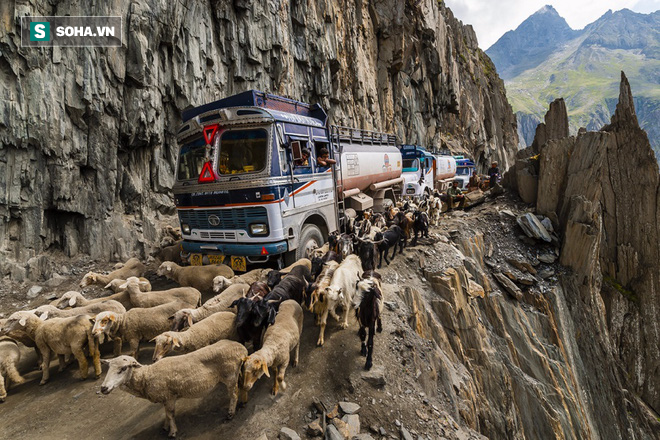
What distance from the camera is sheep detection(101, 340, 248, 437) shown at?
3891 millimetres

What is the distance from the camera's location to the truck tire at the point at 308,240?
882 cm

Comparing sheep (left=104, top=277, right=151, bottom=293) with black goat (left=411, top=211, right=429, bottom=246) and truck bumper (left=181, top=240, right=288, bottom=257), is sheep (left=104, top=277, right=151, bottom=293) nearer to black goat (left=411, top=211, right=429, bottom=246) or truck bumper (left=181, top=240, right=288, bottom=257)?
truck bumper (left=181, top=240, right=288, bottom=257)

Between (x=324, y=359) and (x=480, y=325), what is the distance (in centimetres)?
792

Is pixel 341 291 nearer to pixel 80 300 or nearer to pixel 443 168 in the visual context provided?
pixel 80 300

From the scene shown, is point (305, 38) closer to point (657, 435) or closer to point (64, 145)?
point (64, 145)

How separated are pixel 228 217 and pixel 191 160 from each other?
2345 millimetres

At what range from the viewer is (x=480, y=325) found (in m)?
10.8

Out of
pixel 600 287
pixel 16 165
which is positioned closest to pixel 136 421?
pixel 16 165

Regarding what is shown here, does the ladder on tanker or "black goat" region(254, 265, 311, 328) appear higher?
the ladder on tanker

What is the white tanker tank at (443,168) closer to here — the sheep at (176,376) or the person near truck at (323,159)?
the person near truck at (323,159)

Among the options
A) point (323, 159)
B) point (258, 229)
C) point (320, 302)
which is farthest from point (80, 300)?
point (323, 159)

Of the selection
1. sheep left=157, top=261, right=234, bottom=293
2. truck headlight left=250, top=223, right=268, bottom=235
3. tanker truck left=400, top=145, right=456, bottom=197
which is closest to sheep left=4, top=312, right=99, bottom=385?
sheep left=157, top=261, right=234, bottom=293

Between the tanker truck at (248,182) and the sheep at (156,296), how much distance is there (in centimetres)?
162

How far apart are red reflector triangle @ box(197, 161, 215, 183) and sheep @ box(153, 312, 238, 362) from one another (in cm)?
395
